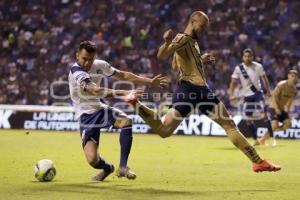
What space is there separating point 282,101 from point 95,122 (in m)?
10.4

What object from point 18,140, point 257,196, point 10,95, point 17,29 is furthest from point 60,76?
point 257,196

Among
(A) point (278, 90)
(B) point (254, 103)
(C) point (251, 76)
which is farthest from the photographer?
(A) point (278, 90)

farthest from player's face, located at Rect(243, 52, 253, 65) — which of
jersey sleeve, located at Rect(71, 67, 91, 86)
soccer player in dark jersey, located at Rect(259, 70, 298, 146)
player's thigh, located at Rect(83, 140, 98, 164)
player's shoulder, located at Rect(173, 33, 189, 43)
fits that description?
jersey sleeve, located at Rect(71, 67, 91, 86)

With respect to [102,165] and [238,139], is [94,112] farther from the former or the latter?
[238,139]

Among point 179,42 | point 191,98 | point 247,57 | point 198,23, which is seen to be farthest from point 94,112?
point 247,57

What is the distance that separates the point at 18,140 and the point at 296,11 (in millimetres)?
14519

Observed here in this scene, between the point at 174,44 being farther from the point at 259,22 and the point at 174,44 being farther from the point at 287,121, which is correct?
the point at 259,22

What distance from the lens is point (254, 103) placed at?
18.6 metres

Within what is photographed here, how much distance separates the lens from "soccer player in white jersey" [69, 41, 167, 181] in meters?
9.82

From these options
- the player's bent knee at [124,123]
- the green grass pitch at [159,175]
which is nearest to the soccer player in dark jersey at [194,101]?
the player's bent knee at [124,123]

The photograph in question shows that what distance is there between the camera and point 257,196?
848 centimetres

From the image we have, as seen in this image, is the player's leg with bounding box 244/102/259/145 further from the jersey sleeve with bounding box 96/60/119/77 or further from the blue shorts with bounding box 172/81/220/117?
the jersey sleeve with bounding box 96/60/119/77

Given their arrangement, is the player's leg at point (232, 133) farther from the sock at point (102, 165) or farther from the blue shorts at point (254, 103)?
the blue shorts at point (254, 103)

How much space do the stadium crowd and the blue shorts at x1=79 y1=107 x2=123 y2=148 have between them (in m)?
15.3
